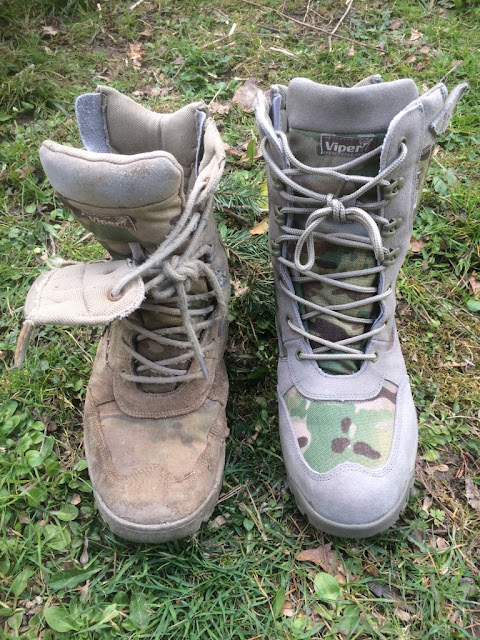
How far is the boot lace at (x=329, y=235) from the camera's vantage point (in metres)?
1.46

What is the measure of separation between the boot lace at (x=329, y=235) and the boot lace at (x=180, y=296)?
0.83ft

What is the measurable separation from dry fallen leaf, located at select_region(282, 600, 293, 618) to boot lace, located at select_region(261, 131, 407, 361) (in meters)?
0.69

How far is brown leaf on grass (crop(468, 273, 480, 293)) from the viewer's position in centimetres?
215

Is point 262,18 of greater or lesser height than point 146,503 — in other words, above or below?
above

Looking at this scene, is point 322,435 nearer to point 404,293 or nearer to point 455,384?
point 455,384

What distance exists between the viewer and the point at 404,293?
2121 mm

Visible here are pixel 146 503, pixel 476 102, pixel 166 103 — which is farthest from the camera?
pixel 166 103

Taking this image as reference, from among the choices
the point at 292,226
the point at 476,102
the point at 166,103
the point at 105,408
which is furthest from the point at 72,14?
the point at 105,408

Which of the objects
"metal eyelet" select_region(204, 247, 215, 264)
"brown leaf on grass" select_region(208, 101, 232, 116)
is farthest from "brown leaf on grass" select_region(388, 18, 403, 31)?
"metal eyelet" select_region(204, 247, 215, 264)

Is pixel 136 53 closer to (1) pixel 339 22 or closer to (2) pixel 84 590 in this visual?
(1) pixel 339 22

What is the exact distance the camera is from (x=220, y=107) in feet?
9.47

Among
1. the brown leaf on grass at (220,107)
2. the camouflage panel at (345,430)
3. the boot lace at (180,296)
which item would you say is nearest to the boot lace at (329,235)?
the camouflage panel at (345,430)

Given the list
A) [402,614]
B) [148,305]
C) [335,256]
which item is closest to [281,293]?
[335,256]

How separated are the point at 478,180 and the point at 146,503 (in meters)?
2.06
